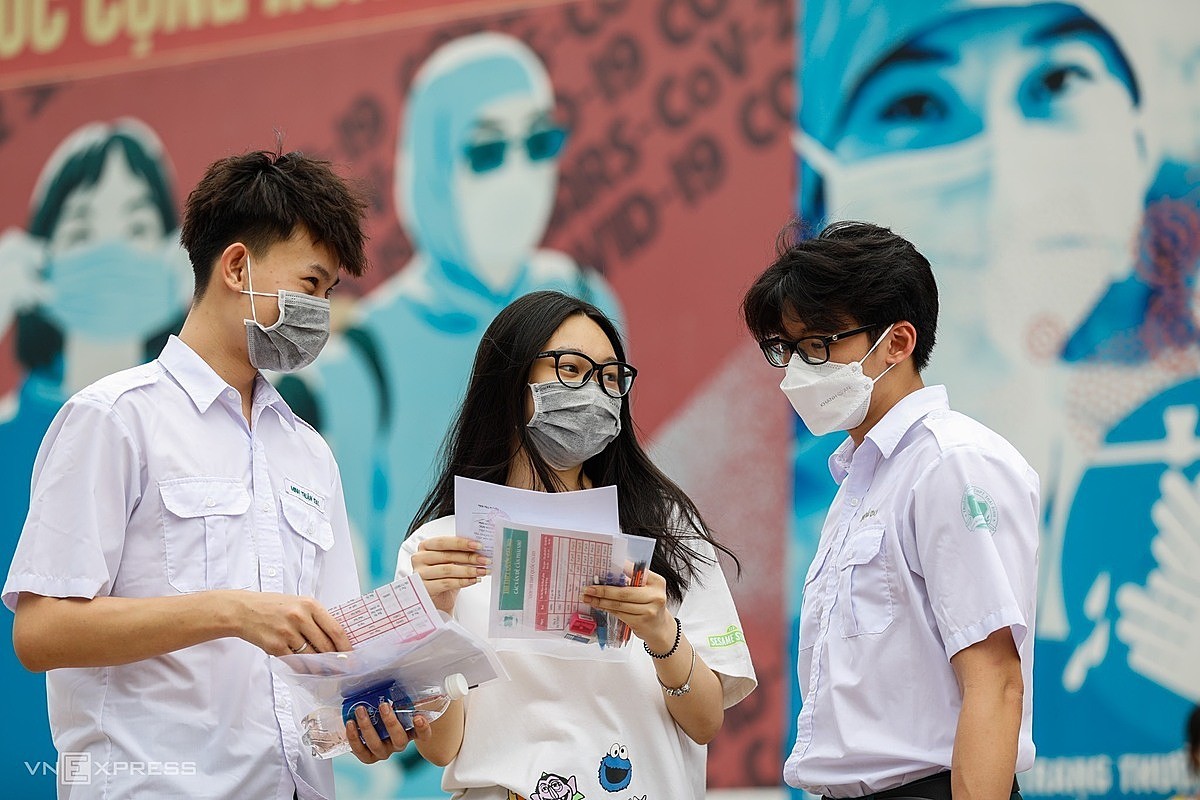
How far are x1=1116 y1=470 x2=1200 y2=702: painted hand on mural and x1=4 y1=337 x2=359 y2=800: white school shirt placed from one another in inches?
115

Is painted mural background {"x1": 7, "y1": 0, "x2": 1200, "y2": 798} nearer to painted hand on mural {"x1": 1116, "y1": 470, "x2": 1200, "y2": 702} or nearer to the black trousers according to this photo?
painted hand on mural {"x1": 1116, "y1": 470, "x2": 1200, "y2": 702}

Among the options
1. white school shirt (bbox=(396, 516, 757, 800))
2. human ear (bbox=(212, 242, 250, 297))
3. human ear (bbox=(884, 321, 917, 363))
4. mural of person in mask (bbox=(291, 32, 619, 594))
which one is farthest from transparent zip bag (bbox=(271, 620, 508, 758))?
mural of person in mask (bbox=(291, 32, 619, 594))

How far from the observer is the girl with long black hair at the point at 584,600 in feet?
8.45

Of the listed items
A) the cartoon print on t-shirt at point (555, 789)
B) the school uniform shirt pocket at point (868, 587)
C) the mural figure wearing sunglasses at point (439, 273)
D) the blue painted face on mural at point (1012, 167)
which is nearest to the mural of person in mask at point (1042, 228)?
the blue painted face on mural at point (1012, 167)

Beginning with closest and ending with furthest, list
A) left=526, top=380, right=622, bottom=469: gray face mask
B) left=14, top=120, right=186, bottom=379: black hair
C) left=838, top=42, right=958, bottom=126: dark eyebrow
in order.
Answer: left=526, top=380, right=622, bottom=469: gray face mask < left=838, top=42, right=958, bottom=126: dark eyebrow < left=14, top=120, right=186, bottom=379: black hair

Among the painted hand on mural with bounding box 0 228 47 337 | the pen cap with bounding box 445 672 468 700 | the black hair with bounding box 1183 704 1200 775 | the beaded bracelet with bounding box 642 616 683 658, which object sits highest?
the painted hand on mural with bounding box 0 228 47 337

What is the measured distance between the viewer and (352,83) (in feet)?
19.5

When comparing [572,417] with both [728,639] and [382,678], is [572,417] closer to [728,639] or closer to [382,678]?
[728,639]

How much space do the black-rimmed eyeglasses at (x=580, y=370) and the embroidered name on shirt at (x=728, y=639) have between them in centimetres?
53

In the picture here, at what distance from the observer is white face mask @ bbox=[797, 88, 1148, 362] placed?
15.2ft

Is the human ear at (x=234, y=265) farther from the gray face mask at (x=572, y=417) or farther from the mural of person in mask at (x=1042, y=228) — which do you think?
the mural of person in mask at (x=1042, y=228)

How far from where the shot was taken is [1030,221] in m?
4.68

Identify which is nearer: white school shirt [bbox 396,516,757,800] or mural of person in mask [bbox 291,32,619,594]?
white school shirt [bbox 396,516,757,800]

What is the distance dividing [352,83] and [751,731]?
10.5 ft
